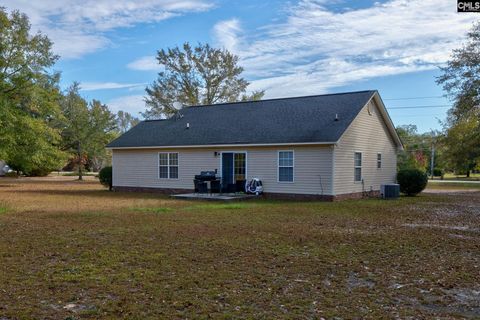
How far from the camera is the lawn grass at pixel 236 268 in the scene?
4422 millimetres

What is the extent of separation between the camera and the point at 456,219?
11906 millimetres

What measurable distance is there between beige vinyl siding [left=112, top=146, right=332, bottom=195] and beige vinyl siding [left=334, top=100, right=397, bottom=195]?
64cm

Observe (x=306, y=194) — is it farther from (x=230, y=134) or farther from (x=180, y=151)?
(x=180, y=151)

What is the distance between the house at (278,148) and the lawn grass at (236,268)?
6198 mm

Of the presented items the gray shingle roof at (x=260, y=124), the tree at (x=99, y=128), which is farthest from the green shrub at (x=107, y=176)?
the tree at (x=99, y=128)

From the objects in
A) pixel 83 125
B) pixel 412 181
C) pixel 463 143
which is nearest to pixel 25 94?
pixel 83 125

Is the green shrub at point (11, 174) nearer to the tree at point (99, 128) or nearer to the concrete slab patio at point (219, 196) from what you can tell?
the tree at point (99, 128)

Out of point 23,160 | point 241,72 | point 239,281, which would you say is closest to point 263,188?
point 239,281

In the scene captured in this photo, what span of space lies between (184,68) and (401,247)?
37229 millimetres

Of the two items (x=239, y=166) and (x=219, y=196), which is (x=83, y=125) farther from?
(x=219, y=196)

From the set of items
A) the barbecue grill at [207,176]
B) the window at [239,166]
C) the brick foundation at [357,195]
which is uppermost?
the window at [239,166]

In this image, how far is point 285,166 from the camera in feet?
58.1

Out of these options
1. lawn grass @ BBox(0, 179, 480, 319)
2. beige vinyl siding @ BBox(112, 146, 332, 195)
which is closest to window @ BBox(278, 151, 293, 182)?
beige vinyl siding @ BBox(112, 146, 332, 195)

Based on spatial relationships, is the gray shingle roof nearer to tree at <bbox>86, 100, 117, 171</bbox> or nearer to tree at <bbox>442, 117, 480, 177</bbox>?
tree at <bbox>86, 100, 117, 171</bbox>
